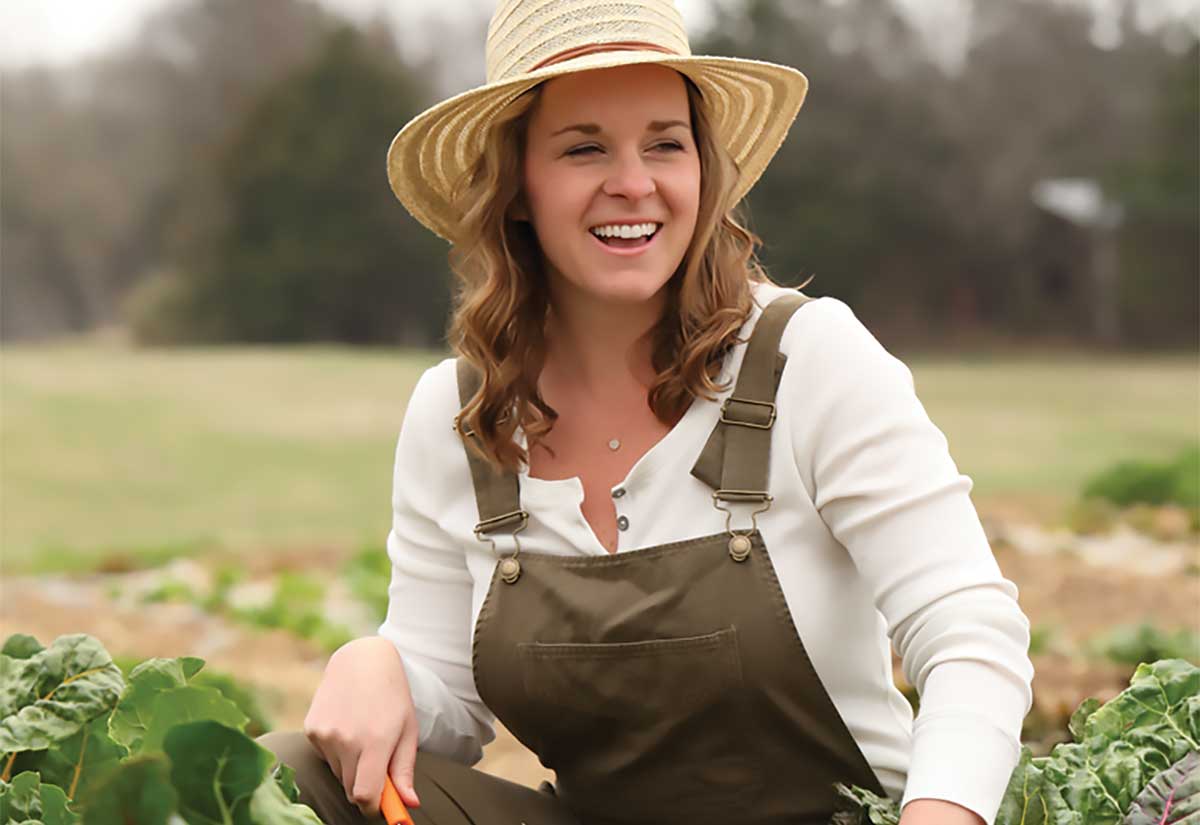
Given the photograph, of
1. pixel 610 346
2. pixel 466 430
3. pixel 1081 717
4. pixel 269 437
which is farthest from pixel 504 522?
pixel 269 437

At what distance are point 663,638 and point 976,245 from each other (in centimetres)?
1879

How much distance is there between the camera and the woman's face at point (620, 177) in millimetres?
1790

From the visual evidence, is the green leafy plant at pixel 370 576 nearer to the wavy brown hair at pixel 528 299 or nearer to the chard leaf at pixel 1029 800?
the wavy brown hair at pixel 528 299

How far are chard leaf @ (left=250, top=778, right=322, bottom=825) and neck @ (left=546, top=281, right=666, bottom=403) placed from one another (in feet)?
2.73

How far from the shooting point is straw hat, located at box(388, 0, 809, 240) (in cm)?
182

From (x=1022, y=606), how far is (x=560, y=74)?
385 centimetres

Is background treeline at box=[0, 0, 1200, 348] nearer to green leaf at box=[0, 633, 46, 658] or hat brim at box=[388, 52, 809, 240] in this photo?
hat brim at box=[388, 52, 809, 240]

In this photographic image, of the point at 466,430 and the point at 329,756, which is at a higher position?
the point at 466,430

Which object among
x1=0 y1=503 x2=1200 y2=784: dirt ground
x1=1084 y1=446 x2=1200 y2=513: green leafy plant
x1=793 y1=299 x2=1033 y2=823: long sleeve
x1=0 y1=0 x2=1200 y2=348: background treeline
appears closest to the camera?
x1=793 y1=299 x2=1033 y2=823: long sleeve

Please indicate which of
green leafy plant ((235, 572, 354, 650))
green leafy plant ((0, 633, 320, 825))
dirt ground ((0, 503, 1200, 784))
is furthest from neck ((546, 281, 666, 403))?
green leafy plant ((235, 572, 354, 650))

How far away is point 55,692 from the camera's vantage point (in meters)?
1.69

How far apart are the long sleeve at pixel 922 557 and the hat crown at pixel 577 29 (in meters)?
0.40

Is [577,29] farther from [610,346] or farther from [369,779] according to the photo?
[369,779]

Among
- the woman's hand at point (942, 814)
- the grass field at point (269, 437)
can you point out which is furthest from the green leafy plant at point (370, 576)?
the woman's hand at point (942, 814)
